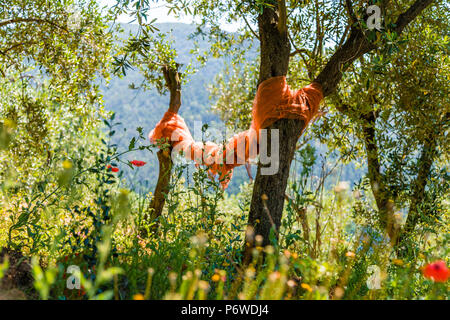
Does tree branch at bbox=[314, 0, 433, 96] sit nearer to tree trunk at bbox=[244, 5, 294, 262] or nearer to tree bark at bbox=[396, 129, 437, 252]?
tree trunk at bbox=[244, 5, 294, 262]

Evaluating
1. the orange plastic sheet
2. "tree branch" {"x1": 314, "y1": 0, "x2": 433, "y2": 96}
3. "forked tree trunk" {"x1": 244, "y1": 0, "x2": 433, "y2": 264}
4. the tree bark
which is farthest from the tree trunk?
the tree bark

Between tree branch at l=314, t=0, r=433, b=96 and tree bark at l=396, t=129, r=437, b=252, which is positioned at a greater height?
tree branch at l=314, t=0, r=433, b=96

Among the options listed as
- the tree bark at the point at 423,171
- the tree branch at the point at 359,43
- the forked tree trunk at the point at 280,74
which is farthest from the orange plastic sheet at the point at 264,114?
the tree bark at the point at 423,171

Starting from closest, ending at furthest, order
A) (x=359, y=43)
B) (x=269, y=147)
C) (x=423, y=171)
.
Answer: (x=269, y=147), (x=359, y=43), (x=423, y=171)

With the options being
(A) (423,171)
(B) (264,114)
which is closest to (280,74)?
(B) (264,114)

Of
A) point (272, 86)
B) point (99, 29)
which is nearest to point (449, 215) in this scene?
point (272, 86)

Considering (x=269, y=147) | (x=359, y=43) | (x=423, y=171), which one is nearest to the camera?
(x=269, y=147)

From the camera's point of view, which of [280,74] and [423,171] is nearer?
[280,74]

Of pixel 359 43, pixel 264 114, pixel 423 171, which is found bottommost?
pixel 423 171

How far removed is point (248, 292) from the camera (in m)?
1.81

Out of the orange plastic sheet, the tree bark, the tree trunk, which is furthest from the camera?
the tree bark

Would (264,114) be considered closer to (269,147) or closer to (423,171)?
(269,147)

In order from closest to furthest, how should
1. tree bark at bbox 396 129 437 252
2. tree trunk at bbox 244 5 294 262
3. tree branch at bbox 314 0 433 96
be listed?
tree trunk at bbox 244 5 294 262 < tree branch at bbox 314 0 433 96 < tree bark at bbox 396 129 437 252
